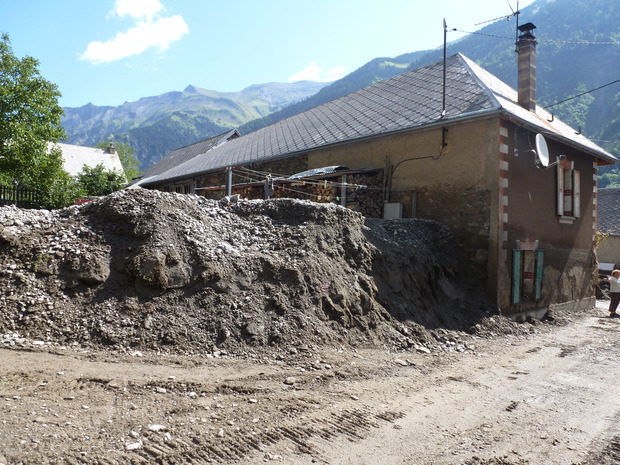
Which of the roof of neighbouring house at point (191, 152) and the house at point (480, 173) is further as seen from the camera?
the roof of neighbouring house at point (191, 152)

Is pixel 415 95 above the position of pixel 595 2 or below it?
below

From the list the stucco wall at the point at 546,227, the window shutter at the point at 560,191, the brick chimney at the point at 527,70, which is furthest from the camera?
the brick chimney at the point at 527,70

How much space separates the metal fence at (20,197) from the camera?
16.9 meters

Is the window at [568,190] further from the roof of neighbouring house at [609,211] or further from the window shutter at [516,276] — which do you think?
the roof of neighbouring house at [609,211]

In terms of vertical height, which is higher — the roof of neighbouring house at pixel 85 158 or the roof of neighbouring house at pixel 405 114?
the roof of neighbouring house at pixel 85 158

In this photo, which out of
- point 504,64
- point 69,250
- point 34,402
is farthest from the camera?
point 504,64

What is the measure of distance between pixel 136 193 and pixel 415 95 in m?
9.10

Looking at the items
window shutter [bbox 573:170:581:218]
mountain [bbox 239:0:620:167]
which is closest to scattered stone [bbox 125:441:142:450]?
window shutter [bbox 573:170:581:218]

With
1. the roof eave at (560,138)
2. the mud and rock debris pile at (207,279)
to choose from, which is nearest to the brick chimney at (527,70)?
the roof eave at (560,138)

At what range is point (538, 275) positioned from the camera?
9523 millimetres

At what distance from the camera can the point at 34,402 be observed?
10.1 feet

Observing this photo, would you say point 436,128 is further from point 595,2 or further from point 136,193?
point 595,2

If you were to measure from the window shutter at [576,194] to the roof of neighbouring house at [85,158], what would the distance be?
35.1 m

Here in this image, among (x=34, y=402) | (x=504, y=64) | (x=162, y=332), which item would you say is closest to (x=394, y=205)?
(x=162, y=332)
